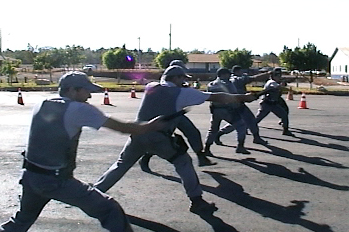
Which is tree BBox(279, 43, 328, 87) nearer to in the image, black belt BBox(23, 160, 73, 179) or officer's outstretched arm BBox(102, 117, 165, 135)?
officer's outstretched arm BBox(102, 117, 165, 135)

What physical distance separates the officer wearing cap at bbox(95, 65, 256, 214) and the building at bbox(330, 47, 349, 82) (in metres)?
69.5

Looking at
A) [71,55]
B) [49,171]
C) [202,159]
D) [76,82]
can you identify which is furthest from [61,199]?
[71,55]

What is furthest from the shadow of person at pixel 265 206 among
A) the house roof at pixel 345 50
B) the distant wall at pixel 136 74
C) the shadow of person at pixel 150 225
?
the house roof at pixel 345 50

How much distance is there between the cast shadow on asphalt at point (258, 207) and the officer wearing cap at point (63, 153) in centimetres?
188

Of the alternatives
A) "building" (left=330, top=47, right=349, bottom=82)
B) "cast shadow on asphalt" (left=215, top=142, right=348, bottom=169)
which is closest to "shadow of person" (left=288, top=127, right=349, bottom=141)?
"cast shadow on asphalt" (left=215, top=142, right=348, bottom=169)

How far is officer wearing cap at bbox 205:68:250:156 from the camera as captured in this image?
10.6 meters

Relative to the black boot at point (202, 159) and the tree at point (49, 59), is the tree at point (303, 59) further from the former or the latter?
the black boot at point (202, 159)

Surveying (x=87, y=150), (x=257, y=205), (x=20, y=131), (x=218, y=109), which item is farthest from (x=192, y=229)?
(x=20, y=131)

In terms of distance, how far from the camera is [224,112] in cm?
1080

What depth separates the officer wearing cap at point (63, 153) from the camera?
4.66 m

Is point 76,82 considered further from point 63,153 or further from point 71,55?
point 71,55

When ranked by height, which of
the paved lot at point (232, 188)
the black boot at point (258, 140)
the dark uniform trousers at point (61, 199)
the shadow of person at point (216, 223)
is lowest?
the shadow of person at point (216, 223)

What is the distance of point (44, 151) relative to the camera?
475cm

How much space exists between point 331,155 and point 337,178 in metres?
2.33
